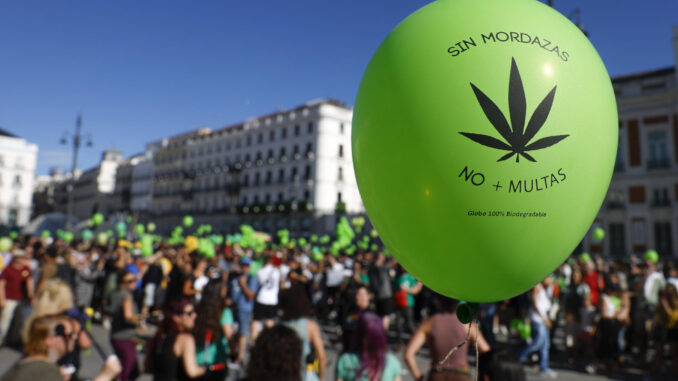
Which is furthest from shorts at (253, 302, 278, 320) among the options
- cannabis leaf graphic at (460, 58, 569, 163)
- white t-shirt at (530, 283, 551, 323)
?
cannabis leaf graphic at (460, 58, 569, 163)

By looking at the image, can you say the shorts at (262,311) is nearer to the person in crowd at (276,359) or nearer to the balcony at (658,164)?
the person in crowd at (276,359)

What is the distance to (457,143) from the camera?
136 cm

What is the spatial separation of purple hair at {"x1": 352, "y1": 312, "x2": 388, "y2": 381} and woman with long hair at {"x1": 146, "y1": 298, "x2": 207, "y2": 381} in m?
1.28

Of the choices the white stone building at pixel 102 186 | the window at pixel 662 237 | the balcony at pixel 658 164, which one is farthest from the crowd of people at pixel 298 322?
the white stone building at pixel 102 186

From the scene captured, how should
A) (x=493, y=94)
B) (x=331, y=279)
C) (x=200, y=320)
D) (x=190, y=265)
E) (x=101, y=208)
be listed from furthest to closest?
(x=101, y=208)
(x=331, y=279)
(x=190, y=265)
(x=200, y=320)
(x=493, y=94)

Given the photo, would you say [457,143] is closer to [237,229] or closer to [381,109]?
[381,109]

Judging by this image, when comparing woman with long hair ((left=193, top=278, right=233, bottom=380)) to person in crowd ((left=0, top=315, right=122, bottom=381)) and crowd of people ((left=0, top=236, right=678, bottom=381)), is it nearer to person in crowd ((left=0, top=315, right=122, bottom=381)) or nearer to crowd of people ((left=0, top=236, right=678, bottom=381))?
crowd of people ((left=0, top=236, right=678, bottom=381))

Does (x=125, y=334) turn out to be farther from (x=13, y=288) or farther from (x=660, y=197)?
(x=660, y=197)

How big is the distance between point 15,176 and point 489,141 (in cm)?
8104

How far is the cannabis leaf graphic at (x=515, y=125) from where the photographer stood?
1.33m

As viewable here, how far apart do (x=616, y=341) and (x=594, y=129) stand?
693 cm


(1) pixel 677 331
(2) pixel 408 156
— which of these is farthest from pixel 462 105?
(1) pixel 677 331

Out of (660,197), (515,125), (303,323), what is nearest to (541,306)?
(303,323)

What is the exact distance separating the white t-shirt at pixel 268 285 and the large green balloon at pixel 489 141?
5.42 meters
